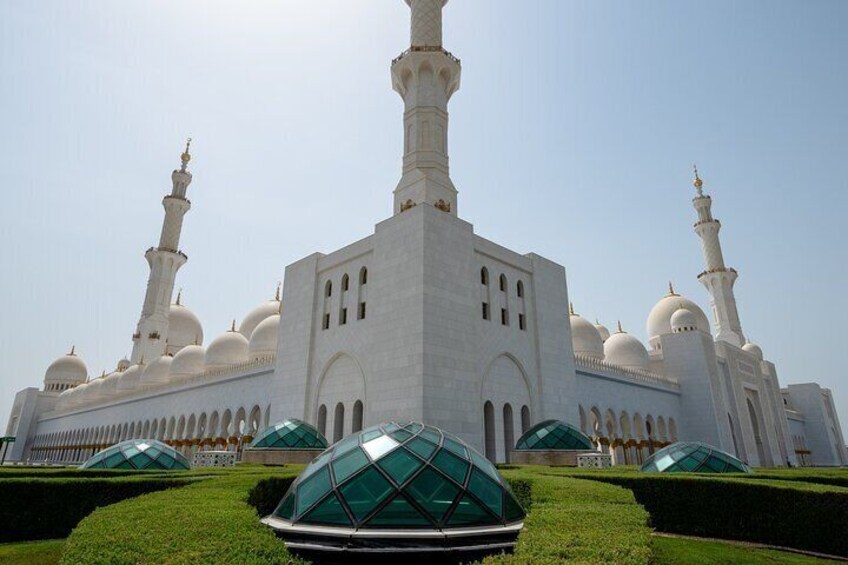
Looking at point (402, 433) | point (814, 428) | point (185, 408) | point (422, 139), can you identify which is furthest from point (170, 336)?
point (814, 428)

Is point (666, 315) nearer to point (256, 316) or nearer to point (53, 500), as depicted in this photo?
point (256, 316)

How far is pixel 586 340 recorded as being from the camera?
31.7m

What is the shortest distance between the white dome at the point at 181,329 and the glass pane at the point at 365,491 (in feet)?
144

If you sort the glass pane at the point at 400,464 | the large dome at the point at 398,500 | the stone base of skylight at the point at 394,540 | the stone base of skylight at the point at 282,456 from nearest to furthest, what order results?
the stone base of skylight at the point at 394,540, the large dome at the point at 398,500, the glass pane at the point at 400,464, the stone base of skylight at the point at 282,456

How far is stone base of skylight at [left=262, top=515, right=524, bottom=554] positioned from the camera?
4863 millimetres

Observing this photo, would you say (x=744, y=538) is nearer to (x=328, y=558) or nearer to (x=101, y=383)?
(x=328, y=558)

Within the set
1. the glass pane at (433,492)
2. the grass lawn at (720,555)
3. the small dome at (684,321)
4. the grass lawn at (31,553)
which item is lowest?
the grass lawn at (31,553)

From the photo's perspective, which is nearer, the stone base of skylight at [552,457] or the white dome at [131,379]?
the stone base of skylight at [552,457]

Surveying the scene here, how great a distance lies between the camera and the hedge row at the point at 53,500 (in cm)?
883

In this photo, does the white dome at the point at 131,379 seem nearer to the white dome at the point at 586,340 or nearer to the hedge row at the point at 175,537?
the white dome at the point at 586,340

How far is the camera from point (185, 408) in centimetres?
3184

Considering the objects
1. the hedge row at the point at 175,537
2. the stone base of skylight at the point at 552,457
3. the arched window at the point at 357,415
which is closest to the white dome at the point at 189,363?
the arched window at the point at 357,415

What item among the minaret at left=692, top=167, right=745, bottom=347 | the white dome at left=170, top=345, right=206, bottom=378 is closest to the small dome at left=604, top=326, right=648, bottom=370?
the minaret at left=692, top=167, right=745, bottom=347

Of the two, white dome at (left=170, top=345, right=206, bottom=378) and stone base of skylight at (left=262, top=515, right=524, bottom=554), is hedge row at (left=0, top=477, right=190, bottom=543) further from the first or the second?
white dome at (left=170, top=345, right=206, bottom=378)
